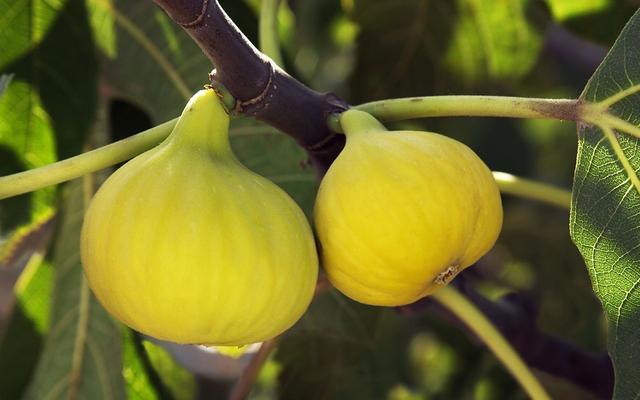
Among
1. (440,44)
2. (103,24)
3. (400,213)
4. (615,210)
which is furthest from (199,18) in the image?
(440,44)

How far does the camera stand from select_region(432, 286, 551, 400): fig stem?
1.02 m

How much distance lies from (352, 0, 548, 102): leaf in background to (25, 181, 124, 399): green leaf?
482 millimetres

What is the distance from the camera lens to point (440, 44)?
1.63 metres

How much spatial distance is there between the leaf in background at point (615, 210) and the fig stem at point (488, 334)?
23cm

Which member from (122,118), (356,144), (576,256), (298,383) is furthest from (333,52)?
(356,144)

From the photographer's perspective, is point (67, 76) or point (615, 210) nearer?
point (615, 210)

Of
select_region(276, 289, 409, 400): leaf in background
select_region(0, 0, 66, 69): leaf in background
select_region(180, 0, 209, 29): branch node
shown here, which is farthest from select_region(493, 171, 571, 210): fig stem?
select_region(0, 0, 66, 69): leaf in background

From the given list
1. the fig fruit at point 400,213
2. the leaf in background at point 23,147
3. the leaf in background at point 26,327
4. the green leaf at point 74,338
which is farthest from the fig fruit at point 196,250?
the leaf in background at point 26,327

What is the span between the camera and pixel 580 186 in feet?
2.67

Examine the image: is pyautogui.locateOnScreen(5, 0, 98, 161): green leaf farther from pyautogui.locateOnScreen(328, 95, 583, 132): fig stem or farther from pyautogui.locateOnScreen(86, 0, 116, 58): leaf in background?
pyautogui.locateOnScreen(328, 95, 583, 132): fig stem

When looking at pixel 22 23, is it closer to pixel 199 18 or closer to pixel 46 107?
pixel 46 107

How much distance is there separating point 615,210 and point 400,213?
18cm

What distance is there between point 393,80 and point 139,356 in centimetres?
60

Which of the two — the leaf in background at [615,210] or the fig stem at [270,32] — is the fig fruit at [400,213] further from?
the fig stem at [270,32]
